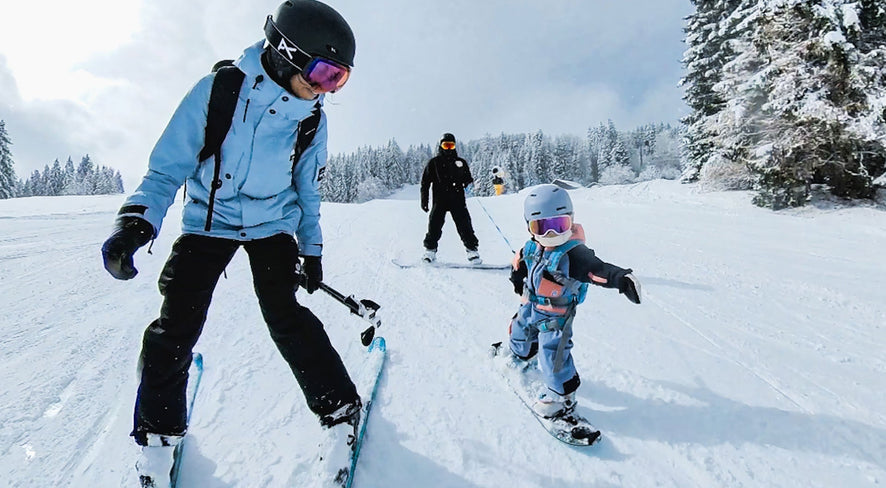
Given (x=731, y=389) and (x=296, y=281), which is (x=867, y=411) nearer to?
(x=731, y=389)

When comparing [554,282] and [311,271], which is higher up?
[311,271]

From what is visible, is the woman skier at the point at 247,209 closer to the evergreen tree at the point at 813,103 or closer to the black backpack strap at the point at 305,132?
the black backpack strap at the point at 305,132

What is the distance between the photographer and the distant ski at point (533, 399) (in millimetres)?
2361

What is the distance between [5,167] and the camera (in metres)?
39.5

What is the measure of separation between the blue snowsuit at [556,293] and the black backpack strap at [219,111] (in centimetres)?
191

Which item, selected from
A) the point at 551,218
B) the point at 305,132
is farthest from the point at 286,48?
the point at 551,218

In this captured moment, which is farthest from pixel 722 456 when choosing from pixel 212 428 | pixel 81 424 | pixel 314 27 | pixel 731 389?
pixel 81 424

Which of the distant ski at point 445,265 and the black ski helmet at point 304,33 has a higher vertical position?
the black ski helmet at point 304,33

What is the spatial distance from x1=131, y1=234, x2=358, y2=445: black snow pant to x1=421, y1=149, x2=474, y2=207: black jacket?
15.2ft

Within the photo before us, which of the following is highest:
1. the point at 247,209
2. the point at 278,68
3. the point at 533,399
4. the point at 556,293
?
the point at 278,68

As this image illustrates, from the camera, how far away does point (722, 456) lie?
2.27 m

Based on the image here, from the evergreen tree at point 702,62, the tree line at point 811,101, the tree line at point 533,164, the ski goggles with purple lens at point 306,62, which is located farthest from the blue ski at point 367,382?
the tree line at point 533,164

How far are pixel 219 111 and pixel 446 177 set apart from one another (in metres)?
5.08

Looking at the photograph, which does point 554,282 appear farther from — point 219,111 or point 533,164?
point 533,164
